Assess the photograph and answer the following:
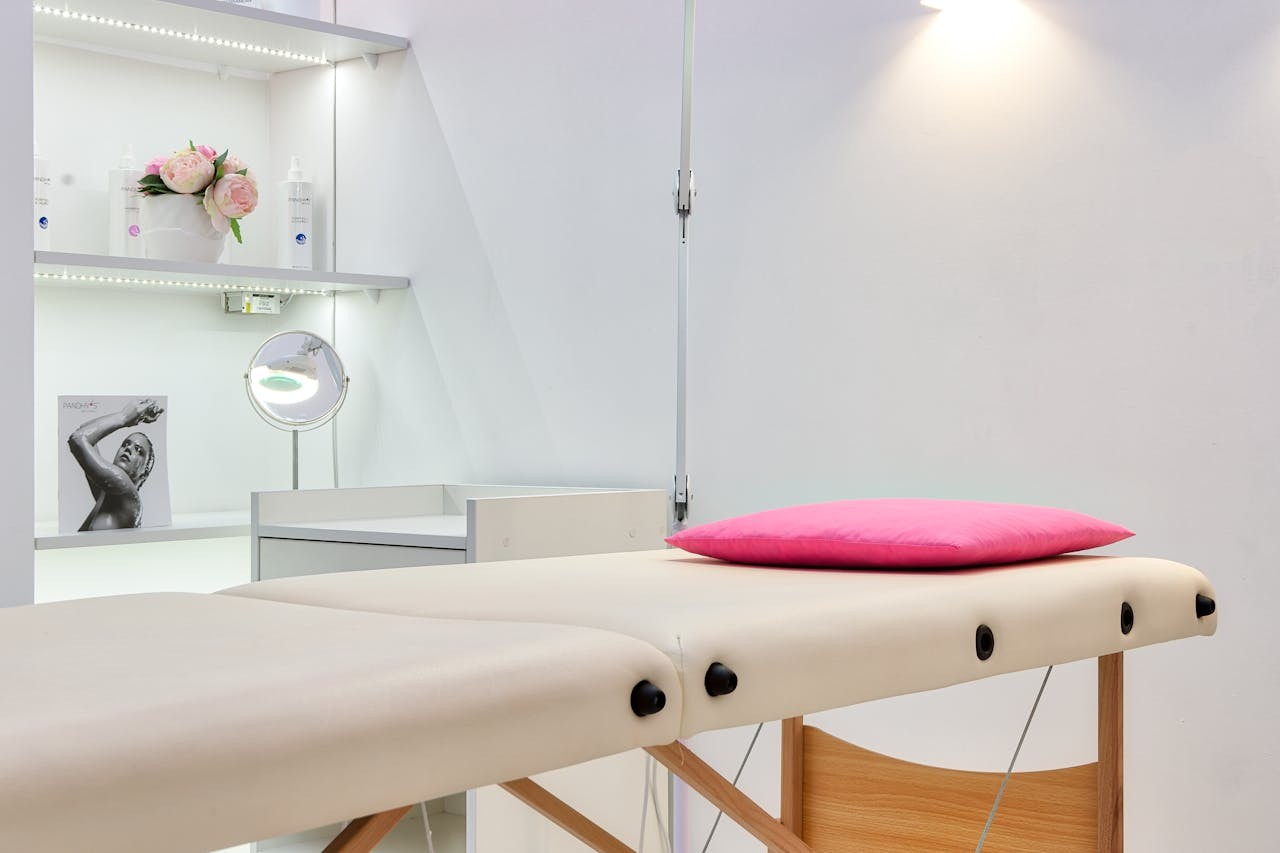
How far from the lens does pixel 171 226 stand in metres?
2.48

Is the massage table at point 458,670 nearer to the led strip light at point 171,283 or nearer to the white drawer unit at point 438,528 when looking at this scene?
the white drawer unit at point 438,528

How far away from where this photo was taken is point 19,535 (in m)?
1.95

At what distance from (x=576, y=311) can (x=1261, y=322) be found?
1.21m

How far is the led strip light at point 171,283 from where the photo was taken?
2422mm

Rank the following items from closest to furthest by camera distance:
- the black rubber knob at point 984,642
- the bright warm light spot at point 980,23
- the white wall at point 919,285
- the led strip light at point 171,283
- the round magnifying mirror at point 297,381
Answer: the black rubber knob at point 984,642
the white wall at point 919,285
the bright warm light spot at point 980,23
the led strip light at point 171,283
the round magnifying mirror at point 297,381

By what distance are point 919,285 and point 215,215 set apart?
1341 millimetres

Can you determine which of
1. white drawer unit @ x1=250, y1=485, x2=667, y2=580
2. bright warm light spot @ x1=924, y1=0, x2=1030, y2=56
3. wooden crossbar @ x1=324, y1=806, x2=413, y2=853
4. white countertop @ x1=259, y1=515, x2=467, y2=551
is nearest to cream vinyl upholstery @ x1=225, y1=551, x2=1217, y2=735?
wooden crossbar @ x1=324, y1=806, x2=413, y2=853

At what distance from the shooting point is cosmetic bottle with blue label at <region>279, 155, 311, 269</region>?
2797 millimetres

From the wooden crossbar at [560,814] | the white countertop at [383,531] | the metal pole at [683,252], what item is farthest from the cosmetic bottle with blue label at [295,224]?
the wooden crossbar at [560,814]

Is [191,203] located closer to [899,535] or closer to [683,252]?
[683,252]

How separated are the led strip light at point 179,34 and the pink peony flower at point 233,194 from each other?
13.9 inches

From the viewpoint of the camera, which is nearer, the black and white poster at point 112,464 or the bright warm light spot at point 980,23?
the bright warm light spot at point 980,23

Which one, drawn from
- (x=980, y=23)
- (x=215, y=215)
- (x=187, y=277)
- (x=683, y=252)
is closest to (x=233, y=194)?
(x=215, y=215)

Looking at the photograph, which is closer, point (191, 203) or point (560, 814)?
point (560, 814)
